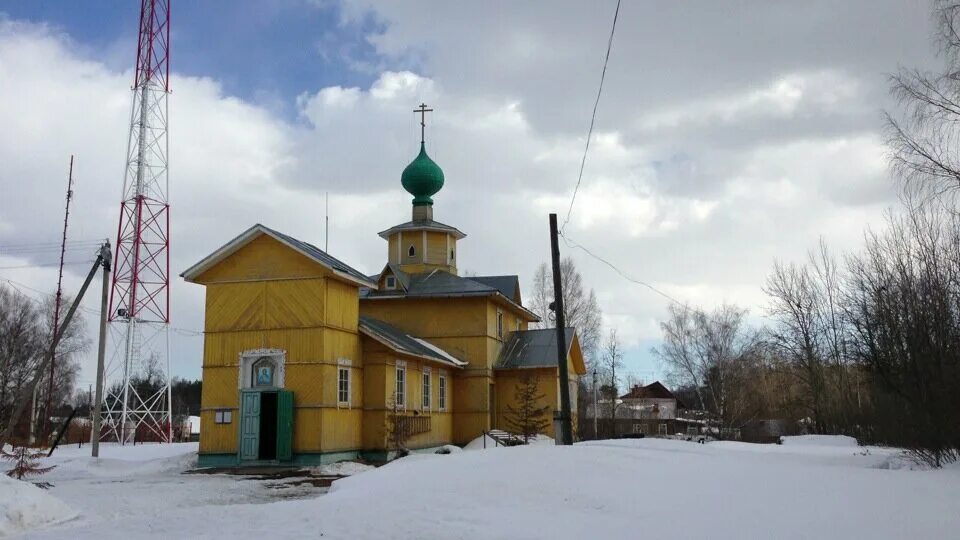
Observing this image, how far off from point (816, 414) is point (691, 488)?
28787mm

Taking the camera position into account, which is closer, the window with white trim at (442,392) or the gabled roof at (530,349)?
the window with white trim at (442,392)

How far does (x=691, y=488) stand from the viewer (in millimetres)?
12133

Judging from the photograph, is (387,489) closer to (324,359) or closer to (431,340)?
(324,359)

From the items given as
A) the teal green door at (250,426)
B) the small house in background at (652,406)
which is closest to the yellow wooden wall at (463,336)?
the teal green door at (250,426)

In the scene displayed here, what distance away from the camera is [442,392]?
98.1 feet

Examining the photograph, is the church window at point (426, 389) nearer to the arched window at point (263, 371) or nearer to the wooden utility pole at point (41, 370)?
the arched window at point (263, 371)

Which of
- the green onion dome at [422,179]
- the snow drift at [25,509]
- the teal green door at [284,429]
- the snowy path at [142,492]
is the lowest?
the snowy path at [142,492]

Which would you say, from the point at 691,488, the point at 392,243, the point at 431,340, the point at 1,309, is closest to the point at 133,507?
the point at 691,488

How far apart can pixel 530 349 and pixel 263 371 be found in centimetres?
1298

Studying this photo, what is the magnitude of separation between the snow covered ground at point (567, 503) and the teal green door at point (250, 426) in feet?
19.9

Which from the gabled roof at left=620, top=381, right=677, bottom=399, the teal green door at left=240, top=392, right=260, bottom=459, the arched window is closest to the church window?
the arched window

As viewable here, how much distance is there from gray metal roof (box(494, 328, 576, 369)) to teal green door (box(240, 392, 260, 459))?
1140 cm

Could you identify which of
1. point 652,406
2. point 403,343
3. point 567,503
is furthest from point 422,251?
point 652,406

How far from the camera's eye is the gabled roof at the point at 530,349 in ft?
104
